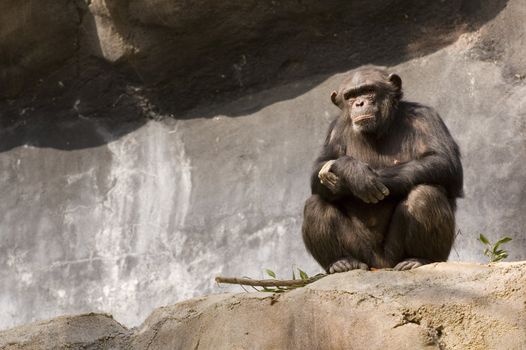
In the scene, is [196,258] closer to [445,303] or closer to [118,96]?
[118,96]

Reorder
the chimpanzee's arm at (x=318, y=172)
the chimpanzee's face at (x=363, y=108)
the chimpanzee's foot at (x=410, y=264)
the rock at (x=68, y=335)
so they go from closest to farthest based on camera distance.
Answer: the rock at (x=68, y=335) → the chimpanzee's foot at (x=410, y=264) → the chimpanzee's arm at (x=318, y=172) → the chimpanzee's face at (x=363, y=108)

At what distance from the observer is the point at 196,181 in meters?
11.3

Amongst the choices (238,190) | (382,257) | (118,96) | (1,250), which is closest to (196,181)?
(238,190)

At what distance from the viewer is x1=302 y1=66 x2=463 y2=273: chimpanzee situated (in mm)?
7359

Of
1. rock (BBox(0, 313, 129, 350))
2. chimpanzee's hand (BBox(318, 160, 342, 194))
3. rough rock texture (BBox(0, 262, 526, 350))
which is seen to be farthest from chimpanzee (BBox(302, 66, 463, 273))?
rock (BBox(0, 313, 129, 350))

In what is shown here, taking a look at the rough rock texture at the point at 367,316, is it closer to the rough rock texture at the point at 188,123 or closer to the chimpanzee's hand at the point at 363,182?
the chimpanzee's hand at the point at 363,182

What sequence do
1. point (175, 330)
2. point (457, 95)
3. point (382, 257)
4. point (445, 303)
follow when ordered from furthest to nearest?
point (457, 95) < point (382, 257) < point (175, 330) < point (445, 303)

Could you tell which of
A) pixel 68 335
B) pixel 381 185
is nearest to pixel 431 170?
pixel 381 185

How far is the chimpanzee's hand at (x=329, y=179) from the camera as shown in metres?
7.50

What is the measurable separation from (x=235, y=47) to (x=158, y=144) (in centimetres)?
127

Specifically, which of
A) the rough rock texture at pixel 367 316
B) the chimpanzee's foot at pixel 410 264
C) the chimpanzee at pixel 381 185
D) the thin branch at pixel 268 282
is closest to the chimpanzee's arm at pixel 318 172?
the chimpanzee at pixel 381 185

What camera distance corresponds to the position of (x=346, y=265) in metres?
7.50

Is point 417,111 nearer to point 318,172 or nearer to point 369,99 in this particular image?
point 369,99

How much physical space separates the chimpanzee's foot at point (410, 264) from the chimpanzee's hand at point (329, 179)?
665mm
